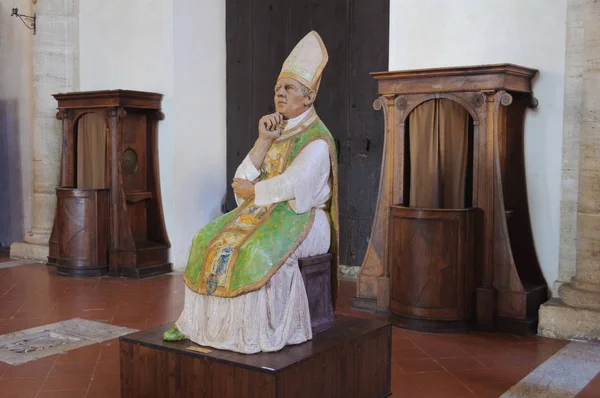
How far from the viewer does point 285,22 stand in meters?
8.03

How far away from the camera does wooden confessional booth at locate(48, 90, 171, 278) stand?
307 inches

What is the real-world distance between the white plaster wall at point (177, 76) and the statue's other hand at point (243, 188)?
4503mm

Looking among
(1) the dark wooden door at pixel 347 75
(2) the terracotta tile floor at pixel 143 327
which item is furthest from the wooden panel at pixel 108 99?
(2) the terracotta tile floor at pixel 143 327

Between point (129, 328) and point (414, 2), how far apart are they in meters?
3.57

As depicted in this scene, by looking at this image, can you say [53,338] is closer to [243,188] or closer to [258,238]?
[243,188]

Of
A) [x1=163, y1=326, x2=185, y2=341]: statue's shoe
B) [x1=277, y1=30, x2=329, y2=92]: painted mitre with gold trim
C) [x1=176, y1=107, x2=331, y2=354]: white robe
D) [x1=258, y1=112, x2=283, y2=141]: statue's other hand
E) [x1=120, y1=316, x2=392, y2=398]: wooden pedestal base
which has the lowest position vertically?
[x1=120, y1=316, x2=392, y2=398]: wooden pedestal base

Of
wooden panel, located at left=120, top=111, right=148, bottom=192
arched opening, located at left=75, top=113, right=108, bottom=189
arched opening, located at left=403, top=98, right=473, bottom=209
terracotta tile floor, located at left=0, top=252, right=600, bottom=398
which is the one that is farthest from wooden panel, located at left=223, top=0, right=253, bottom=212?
arched opening, located at left=403, top=98, right=473, bottom=209

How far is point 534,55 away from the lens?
5.75m

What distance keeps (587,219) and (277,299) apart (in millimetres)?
2825

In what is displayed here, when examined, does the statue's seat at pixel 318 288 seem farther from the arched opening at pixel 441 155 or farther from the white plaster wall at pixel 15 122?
the white plaster wall at pixel 15 122

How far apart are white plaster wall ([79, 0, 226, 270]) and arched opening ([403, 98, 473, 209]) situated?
3229 millimetres

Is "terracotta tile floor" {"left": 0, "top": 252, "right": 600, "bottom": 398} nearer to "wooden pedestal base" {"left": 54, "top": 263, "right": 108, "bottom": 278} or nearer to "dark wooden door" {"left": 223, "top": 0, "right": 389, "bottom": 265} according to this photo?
"wooden pedestal base" {"left": 54, "top": 263, "right": 108, "bottom": 278}

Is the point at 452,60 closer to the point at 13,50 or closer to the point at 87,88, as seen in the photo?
the point at 87,88

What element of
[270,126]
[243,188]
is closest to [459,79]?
[270,126]
